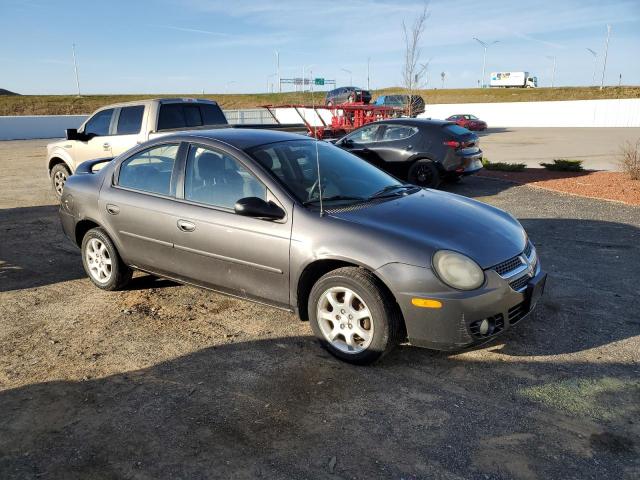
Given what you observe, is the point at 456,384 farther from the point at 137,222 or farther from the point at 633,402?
the point at 137,222

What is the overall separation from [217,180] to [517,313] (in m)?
2.53

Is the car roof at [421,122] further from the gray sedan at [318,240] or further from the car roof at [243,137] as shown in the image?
the car roof at [243,137]

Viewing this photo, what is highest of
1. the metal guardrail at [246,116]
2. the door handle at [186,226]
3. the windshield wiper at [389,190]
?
the metal guardrail at [246,116]

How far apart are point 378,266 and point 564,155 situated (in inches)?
696

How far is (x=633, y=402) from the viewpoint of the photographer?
10.5 feet

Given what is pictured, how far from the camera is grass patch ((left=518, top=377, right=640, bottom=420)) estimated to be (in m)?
3.12

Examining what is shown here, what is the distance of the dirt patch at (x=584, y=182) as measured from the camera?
9.79 meters

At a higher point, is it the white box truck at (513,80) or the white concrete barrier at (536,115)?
the white box truck at (513,80)

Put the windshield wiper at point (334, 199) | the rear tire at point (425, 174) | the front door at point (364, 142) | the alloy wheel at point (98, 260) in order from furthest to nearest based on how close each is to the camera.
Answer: the front door at point (364, 142) → the rear tire at point (425, 174) → the alloy wheel at point (98, 260) → the windshield wiper at point (334, 199)

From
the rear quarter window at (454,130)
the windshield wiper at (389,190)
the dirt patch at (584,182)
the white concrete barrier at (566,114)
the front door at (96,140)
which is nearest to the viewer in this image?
the windshield wiper at (389,190)

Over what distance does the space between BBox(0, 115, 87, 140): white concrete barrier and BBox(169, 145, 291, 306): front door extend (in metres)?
34.3

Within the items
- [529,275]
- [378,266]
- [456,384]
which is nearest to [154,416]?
[378,266]

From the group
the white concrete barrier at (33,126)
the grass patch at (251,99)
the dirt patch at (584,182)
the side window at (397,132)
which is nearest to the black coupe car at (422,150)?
the side window at (397,132)

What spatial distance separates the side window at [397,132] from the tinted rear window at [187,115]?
356cm
